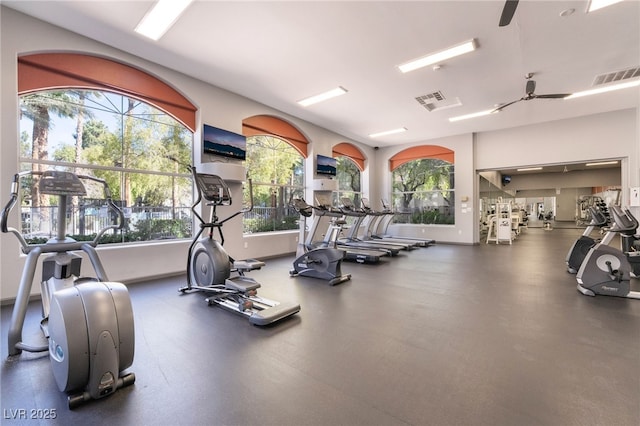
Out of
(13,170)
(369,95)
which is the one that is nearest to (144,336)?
(13,170)

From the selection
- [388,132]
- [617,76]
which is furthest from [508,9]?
[388,132]

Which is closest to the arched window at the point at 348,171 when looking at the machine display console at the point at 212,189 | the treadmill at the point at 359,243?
the treadmill at the point at 359,243

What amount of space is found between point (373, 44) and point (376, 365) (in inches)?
169

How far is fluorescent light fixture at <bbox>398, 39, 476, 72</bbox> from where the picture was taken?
4274mm

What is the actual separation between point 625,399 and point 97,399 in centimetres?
335

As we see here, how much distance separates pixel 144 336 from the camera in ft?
8.85

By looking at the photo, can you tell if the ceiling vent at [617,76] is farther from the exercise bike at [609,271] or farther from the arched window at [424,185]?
the arched window at [424,185]

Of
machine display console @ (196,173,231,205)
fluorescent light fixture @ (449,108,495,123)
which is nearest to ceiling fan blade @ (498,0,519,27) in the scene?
machine display console @ (196,173,231,205)

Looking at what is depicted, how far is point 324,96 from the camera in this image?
6289 millimetres

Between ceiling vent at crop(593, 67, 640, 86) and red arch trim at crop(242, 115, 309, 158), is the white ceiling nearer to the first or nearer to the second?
ceiling vent at crop(593, 67, 640, 86)

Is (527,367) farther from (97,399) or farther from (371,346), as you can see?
(97,399)

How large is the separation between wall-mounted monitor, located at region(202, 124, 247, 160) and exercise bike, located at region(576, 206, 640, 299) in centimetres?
626

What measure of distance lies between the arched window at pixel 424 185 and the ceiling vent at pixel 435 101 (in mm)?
3451

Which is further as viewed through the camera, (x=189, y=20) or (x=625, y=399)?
(x=189, y=20)
